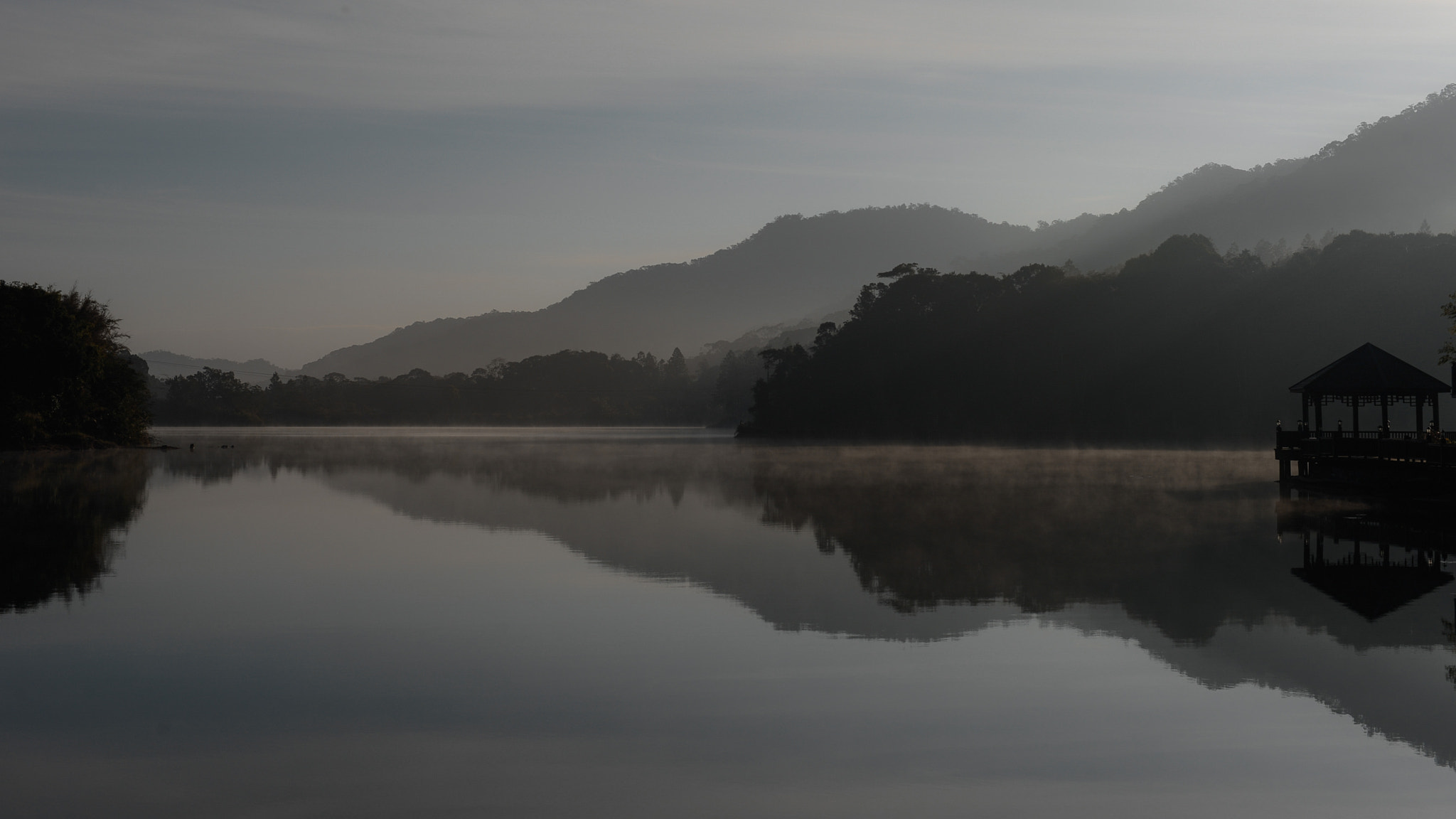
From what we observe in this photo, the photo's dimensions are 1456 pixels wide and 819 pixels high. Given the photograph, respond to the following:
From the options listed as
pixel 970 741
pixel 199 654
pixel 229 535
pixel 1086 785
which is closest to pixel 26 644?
pixel 199 654

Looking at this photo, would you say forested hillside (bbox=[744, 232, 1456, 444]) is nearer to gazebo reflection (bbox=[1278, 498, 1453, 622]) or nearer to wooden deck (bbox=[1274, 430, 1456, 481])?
wooden deck (bbox=[1274, 430, 1456, 481])

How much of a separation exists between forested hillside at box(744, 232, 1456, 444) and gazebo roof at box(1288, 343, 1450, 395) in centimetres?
4876

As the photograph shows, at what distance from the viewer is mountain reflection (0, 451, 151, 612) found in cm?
1573

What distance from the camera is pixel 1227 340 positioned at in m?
90.1

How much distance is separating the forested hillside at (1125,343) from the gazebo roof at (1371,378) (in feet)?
160

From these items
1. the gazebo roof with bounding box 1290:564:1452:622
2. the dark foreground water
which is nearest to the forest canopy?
the dark foreground water

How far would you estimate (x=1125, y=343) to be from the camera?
95688 mm

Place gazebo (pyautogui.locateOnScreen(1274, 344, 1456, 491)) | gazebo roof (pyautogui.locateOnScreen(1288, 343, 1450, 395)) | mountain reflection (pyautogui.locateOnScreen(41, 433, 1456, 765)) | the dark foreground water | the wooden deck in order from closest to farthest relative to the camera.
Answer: the dark foreground water → mountain reflection (pyautogui.locateOnScreen(41, 433, 1456, 765)) → the wooden deck → gazebo (pyautogui.locateOnScreen(1274, 344, 1456, 491)) → gazebo roof (pyautogui.locateOnScreen(1288, 343, 1450, 395))

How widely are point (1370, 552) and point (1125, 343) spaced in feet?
260

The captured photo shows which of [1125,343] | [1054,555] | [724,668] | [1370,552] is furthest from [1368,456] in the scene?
[1125,343]

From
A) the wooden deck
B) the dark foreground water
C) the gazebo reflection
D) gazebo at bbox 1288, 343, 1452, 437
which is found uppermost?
gazebo at bbox 1288, 343, 1452, 437

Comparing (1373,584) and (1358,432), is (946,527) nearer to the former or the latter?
(1373,584)

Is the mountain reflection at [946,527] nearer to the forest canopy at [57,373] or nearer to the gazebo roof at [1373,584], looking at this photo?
the gazebo roof at [1373,584]

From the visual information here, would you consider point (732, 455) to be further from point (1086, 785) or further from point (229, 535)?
point (1086, 785)
